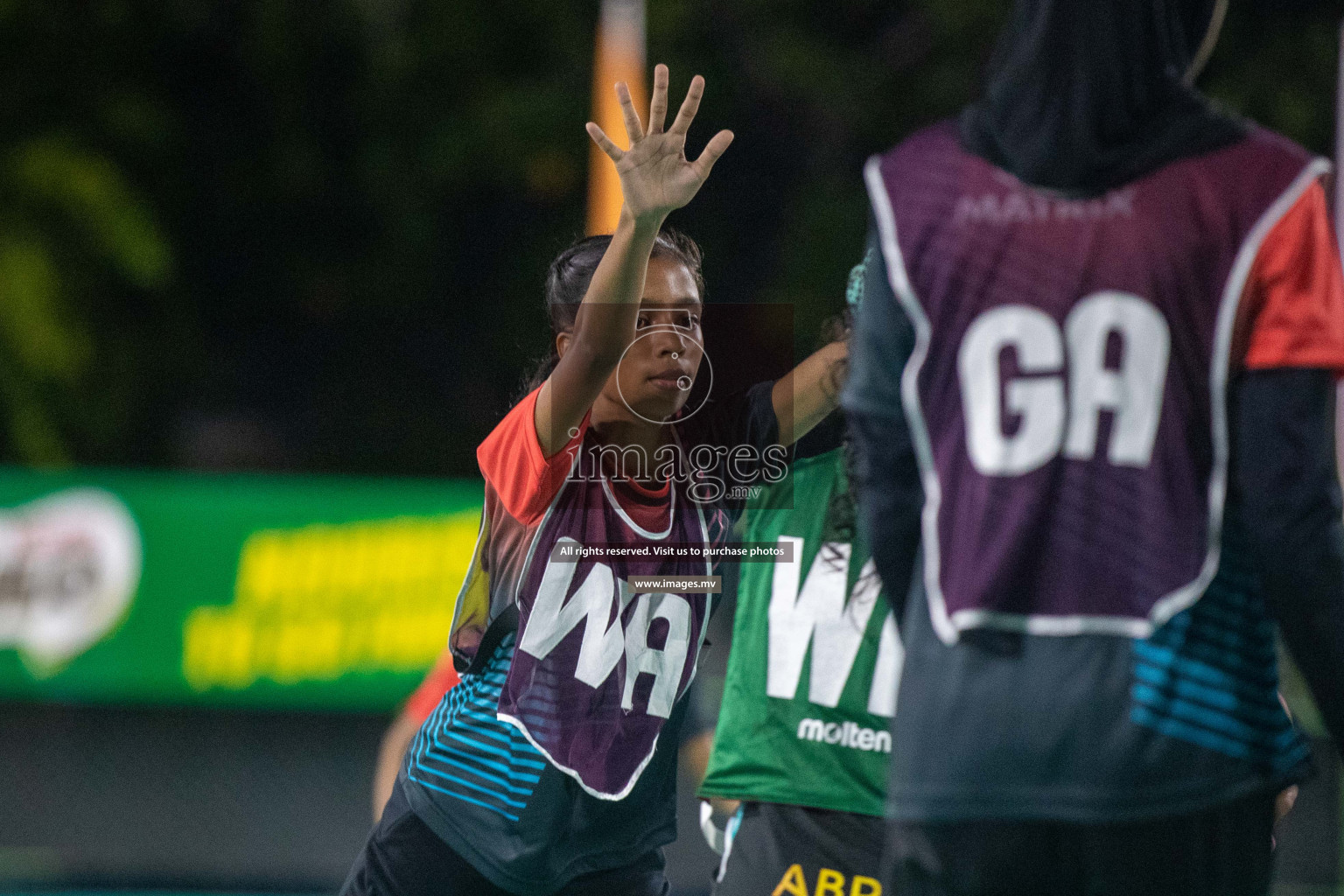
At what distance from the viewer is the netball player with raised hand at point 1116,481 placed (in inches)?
66.5

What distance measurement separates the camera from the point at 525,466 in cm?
238

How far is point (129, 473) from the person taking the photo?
862cm

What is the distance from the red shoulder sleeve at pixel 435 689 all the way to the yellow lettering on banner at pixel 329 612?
5.13 meters

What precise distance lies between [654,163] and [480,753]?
3.29ft

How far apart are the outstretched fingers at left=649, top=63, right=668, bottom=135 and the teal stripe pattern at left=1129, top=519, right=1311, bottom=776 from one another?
102cm

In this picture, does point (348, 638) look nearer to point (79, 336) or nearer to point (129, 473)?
point (129, 473)

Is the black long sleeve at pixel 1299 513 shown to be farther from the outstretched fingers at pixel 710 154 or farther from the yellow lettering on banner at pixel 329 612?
the yellow lettering on banner at pixel 329 612

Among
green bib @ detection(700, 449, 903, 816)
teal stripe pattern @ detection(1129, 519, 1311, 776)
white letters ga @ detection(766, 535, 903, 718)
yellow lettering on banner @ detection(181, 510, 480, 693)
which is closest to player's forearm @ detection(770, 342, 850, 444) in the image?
green bib @ detection(700, 449, 903, 816)

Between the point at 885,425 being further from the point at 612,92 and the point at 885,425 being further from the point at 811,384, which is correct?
→ the point at 612,92

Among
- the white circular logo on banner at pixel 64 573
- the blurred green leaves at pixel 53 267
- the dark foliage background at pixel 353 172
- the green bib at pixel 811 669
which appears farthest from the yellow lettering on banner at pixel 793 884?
the blurred green leaves at pixel 53 267

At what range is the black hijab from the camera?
1755 mm

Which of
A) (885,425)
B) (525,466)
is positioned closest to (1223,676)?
(885,425)

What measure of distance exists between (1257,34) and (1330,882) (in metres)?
8.97

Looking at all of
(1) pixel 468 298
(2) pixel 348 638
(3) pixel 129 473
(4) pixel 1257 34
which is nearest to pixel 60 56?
(1) pixel 468 298
